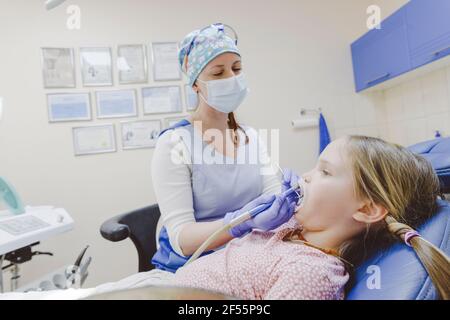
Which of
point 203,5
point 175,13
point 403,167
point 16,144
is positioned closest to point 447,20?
point 403,167

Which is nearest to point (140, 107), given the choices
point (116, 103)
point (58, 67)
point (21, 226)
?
point (116, 103)

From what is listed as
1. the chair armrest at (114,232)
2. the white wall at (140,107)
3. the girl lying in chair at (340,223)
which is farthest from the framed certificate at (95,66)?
the girl lying in chair at (340,223)

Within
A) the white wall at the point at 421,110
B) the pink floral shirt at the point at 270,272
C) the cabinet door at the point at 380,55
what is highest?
the cabinet door at the point at 380,55

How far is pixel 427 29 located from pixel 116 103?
177 cm

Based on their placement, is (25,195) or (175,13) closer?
(175,13)

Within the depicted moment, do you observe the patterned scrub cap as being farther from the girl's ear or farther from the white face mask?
the girl's ear

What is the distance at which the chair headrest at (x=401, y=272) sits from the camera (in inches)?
16.0

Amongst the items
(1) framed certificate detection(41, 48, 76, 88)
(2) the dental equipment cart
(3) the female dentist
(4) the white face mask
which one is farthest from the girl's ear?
(1) framed certificate detection(41, 48, 76, 88)

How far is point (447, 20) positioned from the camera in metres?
1.28

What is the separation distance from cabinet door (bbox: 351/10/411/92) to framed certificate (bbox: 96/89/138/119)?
54.8 inches

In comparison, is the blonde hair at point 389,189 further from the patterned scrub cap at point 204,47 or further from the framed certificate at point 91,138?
the framed certificate at point 91,138
